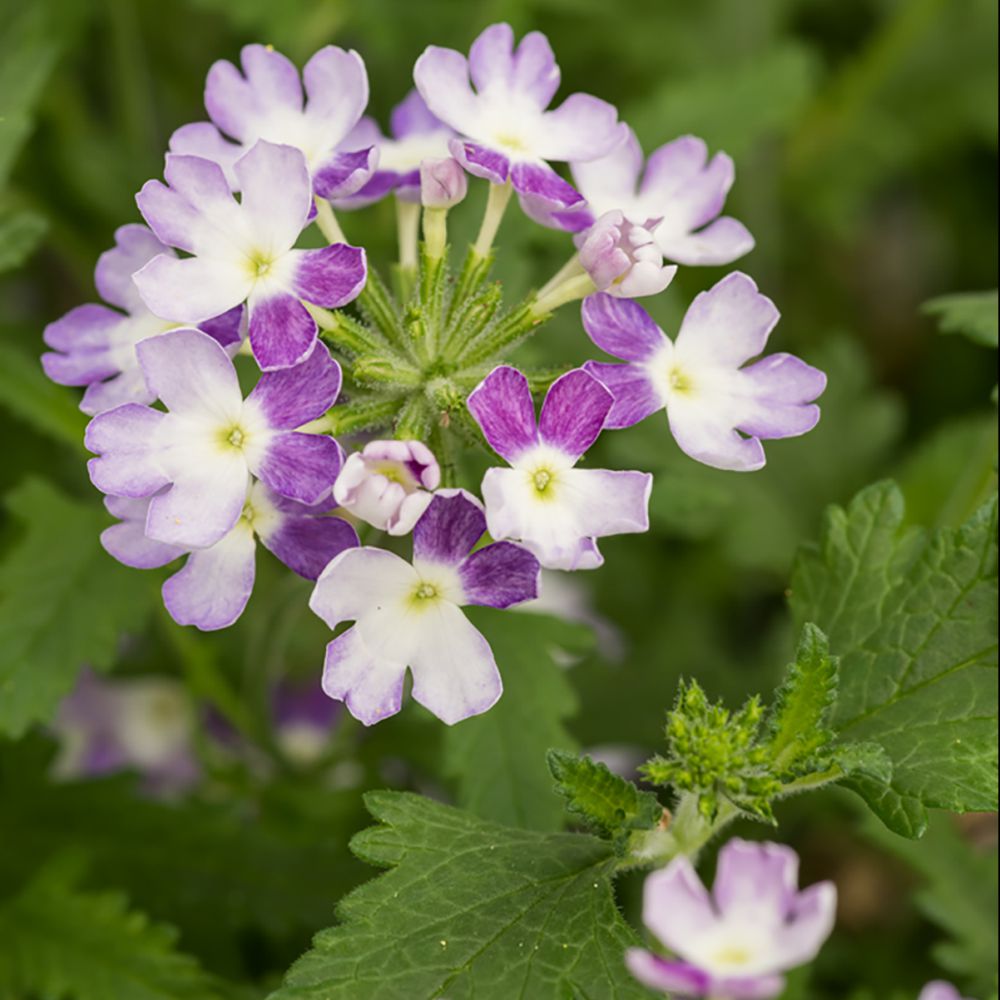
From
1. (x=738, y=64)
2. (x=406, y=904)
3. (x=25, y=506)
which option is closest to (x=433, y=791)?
(x=25, y=506)

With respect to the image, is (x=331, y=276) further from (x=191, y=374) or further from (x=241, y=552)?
(x=241, y=552)

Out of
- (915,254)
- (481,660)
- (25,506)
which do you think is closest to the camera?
(481,660)

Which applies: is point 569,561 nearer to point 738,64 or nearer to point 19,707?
point 19,707

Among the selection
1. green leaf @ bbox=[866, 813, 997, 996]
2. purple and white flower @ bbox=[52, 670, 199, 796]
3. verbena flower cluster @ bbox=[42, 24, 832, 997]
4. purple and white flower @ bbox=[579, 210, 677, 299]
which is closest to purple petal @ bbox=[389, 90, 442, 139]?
verbena flower cluster @ bbox=[42, 24, 832, 997]

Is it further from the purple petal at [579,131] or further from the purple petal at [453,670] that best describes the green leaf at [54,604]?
the purple petal at [579,131]

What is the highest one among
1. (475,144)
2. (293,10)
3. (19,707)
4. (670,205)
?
(293,10)

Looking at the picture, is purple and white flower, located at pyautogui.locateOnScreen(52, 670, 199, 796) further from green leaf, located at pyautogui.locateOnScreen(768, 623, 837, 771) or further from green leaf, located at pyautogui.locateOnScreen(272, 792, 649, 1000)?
green leaf, located at pyautogui.locateOnScreen(768, 623, 837, 771)

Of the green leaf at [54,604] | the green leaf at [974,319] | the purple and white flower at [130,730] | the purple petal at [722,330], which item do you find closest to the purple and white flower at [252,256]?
the purple petal at [722,330]

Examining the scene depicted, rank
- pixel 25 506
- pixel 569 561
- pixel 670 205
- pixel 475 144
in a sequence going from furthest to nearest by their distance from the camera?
1. pixel 25 506
2. pixel 670 205
3. pixel 475 144
4. pixel 569 561
